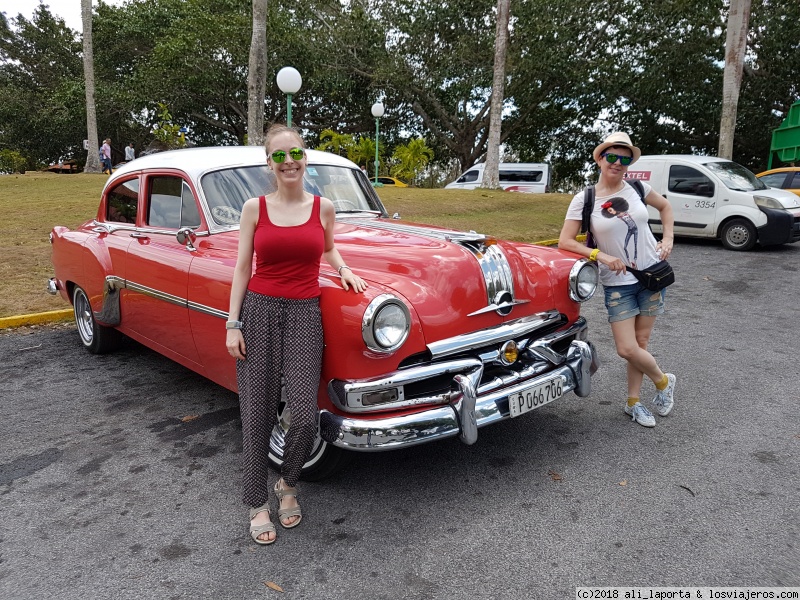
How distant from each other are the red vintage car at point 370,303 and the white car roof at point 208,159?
15 mm

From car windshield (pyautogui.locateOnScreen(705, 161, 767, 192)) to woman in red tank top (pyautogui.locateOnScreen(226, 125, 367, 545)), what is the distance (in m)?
10.2

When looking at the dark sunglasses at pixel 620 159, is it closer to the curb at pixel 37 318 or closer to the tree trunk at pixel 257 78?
the curb at pixel 37 318

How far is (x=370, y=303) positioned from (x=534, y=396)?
3.36 feet

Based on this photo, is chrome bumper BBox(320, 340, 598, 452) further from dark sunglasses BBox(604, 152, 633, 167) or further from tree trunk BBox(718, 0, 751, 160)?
tree trunk BBox(718, 0, 751, 160)

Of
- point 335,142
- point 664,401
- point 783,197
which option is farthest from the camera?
point 335,142

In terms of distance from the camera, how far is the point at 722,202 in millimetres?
10633

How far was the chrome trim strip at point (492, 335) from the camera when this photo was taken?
2857 mm

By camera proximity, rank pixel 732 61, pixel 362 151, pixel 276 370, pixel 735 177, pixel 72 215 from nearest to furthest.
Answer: pixel 276 370, pixel 735 177, pixel 72 215, pixel 732 61, pixel 362 151

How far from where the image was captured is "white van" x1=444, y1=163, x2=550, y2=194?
73.9ft

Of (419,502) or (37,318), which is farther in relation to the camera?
(37,318)

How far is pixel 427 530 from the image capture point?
8.91ft

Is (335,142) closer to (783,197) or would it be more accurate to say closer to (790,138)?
(790,138)

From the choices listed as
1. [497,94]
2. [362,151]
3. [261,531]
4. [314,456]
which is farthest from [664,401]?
[362,151]

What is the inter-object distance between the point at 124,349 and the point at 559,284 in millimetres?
4006
